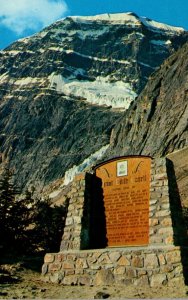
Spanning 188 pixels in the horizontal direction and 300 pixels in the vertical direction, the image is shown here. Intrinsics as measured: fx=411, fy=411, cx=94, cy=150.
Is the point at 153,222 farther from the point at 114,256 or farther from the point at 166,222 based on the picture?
the point at 114,256

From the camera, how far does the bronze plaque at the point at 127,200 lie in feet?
39.5

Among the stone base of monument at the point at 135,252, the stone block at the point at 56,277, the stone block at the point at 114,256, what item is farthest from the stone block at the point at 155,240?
the stone block at the point at 56,277

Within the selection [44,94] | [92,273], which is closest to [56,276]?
[92,273]

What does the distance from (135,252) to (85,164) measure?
9415 cm

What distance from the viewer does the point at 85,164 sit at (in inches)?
4129

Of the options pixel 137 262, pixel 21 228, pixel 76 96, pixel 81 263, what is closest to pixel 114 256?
pixel 137 262

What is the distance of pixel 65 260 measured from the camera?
1208 cm

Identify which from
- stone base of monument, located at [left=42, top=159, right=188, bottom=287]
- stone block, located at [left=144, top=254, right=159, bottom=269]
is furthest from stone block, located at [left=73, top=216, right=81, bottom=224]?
stone block, located at [left=144, top=254, right=159, bottom=269]

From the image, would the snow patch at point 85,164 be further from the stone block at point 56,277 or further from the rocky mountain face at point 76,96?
the stone block at point 56,277

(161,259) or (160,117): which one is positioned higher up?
(160,117)

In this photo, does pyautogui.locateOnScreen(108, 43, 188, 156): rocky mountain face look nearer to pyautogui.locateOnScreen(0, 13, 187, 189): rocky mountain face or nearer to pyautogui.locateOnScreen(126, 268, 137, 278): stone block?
pyautogui.locateOnScreen(0, 13, 187, 189): rocky mountain face

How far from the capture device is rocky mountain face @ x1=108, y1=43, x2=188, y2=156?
80188mm

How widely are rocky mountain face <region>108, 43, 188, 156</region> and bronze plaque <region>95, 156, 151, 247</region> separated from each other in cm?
6381

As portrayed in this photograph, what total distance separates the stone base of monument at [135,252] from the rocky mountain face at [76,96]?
6619 cm
